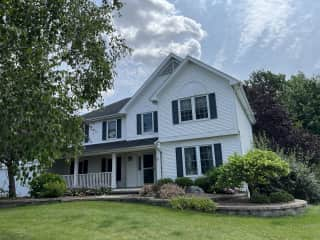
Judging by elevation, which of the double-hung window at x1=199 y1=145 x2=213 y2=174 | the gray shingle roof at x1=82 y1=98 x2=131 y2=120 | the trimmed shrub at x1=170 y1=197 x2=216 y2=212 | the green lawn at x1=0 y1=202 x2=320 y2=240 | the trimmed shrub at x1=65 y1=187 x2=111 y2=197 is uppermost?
the gray shingle roof at x1=82 y1=98 x2=131 y2=120

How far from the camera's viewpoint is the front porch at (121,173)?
55.2 feet

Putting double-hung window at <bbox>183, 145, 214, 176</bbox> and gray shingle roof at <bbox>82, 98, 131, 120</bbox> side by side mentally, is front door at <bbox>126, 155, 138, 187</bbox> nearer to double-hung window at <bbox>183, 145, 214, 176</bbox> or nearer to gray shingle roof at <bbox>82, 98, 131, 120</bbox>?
gray shingle roof at <bbox>82, 98, 131, 120</bbox>

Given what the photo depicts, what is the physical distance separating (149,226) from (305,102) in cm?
2501

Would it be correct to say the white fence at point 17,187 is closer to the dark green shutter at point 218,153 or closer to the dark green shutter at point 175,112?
the dark green shutter at point 175,112

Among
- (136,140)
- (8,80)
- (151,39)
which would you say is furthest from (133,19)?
(136,140)

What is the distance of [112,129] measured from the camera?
1975cm

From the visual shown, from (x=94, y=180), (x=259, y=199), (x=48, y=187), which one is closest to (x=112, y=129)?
(x=94, y=180)

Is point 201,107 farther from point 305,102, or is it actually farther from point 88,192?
point 305,102

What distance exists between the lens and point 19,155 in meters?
4.80

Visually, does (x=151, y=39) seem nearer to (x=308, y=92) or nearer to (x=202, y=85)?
(x=202, y=85)

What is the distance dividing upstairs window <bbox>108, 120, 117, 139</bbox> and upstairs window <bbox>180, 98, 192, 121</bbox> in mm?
5950

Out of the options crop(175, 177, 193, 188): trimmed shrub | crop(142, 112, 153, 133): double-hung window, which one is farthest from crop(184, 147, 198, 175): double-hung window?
crop(142, 112, 153, 133): double-hung window

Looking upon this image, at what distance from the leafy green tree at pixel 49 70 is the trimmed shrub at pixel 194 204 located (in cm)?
478

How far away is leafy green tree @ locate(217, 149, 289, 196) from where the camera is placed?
1009cm
